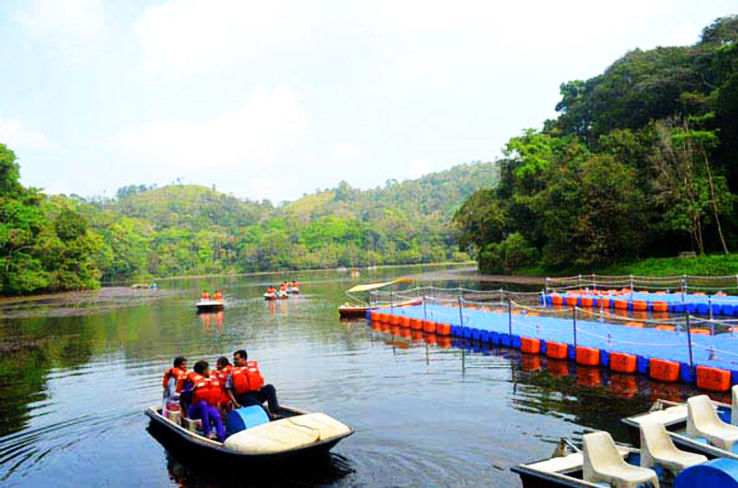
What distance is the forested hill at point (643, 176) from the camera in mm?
49188

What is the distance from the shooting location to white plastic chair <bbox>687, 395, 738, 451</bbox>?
32.1 feet

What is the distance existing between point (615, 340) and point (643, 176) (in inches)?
1441

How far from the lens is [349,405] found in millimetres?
16531

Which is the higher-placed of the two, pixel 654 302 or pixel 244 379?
pixel 244 379

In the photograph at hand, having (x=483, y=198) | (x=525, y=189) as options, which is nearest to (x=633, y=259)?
(x=525, y=189)

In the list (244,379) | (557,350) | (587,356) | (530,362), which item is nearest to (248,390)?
(244,379)

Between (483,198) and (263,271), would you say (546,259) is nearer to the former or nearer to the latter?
(483,198)

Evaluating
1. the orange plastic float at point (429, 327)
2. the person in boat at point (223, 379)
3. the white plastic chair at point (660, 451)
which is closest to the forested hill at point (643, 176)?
the orange plastic float at point (429, 327)

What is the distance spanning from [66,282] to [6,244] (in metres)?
9.09

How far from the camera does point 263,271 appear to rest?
486 feet

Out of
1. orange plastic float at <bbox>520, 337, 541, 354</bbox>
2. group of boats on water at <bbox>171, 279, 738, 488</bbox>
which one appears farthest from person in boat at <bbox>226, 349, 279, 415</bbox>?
orange plastic float at <bbox>520, 337, 541, 354</bbox>

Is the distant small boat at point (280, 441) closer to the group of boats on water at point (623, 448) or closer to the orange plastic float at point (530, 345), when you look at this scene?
the group of boats on water at point (623, 448)

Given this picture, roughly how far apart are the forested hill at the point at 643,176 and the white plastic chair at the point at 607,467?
44544mm

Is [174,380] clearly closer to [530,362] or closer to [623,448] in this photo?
[623,448]
